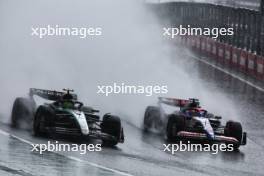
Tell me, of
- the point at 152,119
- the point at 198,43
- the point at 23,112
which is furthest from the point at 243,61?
the point at 23,112

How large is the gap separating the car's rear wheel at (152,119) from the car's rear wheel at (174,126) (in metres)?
0.93

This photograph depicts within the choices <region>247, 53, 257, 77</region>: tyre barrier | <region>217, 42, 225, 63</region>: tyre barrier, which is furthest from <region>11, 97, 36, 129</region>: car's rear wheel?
<region>217, 42, 225, 63</region>: tyre barrier

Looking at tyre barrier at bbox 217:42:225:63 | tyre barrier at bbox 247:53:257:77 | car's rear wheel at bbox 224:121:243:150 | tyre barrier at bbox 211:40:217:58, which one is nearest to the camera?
car's rear wheel at bbox 224:121:243:150

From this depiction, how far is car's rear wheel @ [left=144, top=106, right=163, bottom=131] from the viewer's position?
2211 centimetres

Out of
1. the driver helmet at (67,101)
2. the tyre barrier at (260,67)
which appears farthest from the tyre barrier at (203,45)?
the driver helmet at (67,101)

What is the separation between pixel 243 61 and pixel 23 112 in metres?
18.9

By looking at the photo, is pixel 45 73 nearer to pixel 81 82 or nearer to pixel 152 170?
pixel 81 82

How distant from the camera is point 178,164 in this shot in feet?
59.0

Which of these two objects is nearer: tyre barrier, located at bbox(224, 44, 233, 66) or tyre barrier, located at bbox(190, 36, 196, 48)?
tyre barrier, located at bbox(224, 44, 233, 66)

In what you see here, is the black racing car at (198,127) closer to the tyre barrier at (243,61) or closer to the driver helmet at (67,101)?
the driver helmet at (67,101)

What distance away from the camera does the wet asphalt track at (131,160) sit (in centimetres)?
1608

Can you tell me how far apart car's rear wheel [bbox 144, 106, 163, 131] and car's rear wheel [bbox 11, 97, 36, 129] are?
2615 mm

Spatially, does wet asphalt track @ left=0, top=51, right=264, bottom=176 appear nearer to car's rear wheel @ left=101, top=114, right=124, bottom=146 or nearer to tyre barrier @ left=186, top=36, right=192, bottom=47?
car's rear wheel @ left=101, top=114, right=124, bottom=146

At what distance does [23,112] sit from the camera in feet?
69.2
